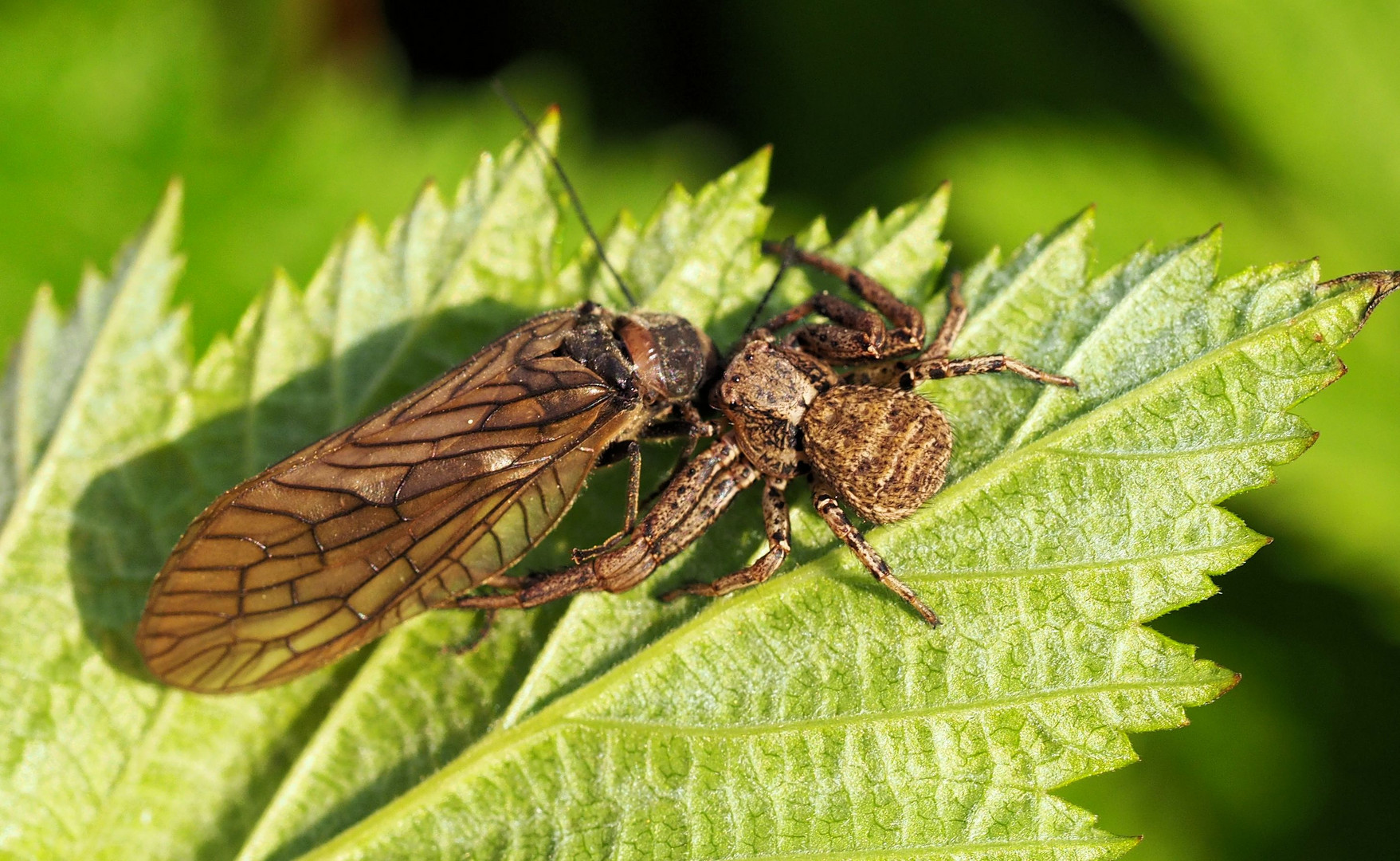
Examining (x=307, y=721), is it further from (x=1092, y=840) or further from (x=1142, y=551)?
(x=1142, y=551)

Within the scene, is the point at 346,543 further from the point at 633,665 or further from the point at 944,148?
the point at 944,148

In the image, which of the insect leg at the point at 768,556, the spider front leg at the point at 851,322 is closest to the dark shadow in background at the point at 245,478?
the insect leg at the point at 768,556

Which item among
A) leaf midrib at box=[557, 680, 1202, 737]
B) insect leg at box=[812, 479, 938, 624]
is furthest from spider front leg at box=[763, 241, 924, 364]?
leaf midrib at box=[557, 680, 1202, 737]

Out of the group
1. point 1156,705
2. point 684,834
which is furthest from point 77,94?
point 1156,705

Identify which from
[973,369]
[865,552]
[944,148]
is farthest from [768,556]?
[944,148]

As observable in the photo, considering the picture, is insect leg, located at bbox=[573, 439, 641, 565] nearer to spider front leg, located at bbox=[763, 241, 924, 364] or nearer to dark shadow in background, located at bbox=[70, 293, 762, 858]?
dark shadow in background, located at bbox=[70, 293, 762, 858]

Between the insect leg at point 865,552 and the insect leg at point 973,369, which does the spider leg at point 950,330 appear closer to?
the insect leg at point 973,369
